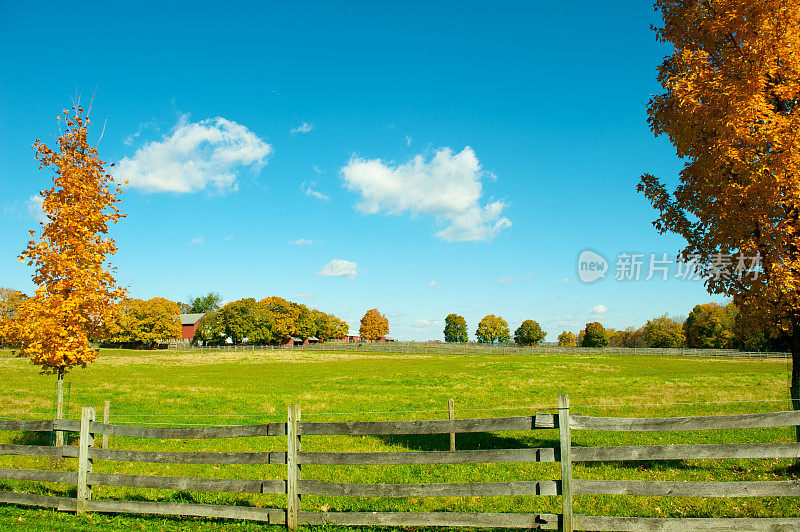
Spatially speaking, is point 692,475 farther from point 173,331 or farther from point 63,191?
point 173,331

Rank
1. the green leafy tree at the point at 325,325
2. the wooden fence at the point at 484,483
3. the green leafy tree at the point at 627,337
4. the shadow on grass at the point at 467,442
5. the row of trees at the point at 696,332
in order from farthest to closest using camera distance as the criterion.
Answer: the green leafy tree at the point at 325,325
the green leafy tree at the point at 627,337
the row of trees at the point at 696,332
the shadow on grass at the point at 467,442
the wooden fence at the point at 484,483

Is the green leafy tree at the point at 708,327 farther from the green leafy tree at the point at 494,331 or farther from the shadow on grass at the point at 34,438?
the shadow on grass at the point at 34,438

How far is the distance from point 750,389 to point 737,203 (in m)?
23.7

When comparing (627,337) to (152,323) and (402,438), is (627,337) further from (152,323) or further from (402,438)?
(402,438)

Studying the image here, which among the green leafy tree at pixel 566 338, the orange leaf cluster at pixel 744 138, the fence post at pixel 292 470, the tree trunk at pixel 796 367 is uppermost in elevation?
the orange leaf cluster at pixel 744 138

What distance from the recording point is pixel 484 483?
258 inches

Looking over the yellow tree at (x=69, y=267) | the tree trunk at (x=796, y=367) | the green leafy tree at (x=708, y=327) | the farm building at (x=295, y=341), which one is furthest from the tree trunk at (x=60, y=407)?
the farm building at (x=295, y=341)

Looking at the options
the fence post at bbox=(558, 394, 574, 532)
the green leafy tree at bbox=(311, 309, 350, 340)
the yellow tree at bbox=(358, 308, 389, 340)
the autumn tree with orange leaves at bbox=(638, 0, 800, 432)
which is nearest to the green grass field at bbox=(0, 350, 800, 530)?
the fence post at bbox=(558, 394, 574, 532)

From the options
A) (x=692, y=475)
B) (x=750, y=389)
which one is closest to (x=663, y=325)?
(x=750, y=389)

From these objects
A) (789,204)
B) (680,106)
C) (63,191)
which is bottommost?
(789,204)

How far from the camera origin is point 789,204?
953 centimetres

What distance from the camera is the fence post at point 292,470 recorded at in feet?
24.0

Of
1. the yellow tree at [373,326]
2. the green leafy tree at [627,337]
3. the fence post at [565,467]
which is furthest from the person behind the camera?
the yellow tree at [373,326]

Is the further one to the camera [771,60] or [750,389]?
[750,389]
